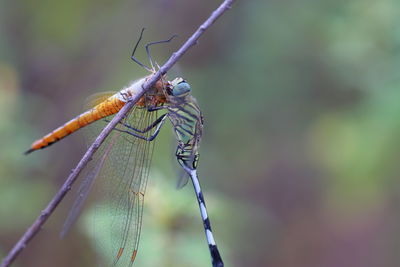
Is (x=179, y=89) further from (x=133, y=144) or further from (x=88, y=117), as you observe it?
(x=88, y=117)

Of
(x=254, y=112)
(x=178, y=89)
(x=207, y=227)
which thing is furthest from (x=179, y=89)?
(x=254, y=112)

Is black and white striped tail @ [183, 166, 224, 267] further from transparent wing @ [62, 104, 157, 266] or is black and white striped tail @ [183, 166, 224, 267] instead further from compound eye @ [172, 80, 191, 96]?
compound eye @ [172, 80, 191, 96]

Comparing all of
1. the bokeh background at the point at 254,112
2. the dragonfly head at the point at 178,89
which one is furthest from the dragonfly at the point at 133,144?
the bokeh background at the point at 254,112

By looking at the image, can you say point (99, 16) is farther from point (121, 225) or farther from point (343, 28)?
point (121, 225)

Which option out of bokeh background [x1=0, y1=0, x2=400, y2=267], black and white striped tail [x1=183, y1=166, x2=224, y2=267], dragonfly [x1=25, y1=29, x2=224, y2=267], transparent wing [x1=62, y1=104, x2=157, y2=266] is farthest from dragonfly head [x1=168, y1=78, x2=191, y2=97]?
bokeh background [x1=0, y1=0, x2=400, y2=267]

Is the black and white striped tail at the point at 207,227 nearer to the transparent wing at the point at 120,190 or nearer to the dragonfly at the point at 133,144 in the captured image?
the dragonfly at the point at 133,144

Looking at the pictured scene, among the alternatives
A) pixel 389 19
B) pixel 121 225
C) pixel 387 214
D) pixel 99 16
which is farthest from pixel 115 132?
pixel 387 214

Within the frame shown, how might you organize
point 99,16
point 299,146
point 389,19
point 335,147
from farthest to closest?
point 299,146
point 99,16
point 335,147
point 389,19
